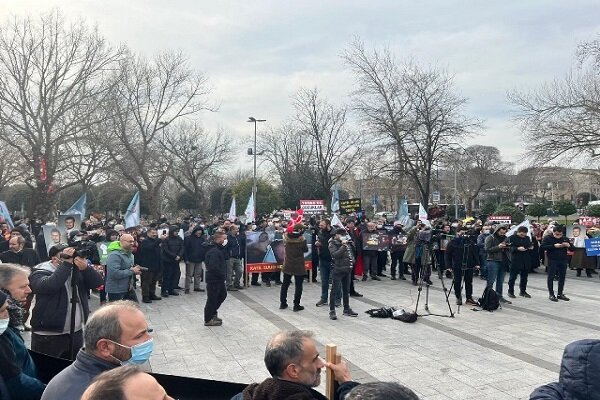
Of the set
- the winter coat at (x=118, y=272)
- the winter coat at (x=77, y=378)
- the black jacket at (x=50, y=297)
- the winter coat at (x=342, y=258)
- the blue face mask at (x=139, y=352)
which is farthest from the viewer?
the winter coat at (x=342, y=258)

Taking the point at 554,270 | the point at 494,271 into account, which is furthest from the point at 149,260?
the point at 554,270

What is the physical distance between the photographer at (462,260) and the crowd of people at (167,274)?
25 millimetres

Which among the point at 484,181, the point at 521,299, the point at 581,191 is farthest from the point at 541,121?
the point at 581,191

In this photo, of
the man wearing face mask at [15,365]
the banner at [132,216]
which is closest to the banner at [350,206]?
the banner at [132,216]

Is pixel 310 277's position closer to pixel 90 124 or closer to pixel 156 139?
pixel 90 124

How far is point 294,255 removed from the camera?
35.4ft

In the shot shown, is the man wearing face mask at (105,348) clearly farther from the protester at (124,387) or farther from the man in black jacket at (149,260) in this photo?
the man in black jacket at (149,260)

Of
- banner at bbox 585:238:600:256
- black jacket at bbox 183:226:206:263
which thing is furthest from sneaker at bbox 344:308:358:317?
banner at bbox 585:238:600:256

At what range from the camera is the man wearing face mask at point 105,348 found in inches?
100.0

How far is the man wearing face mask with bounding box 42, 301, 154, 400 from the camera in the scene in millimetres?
2539

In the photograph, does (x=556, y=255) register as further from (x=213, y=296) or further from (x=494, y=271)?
(x=213, y=296)

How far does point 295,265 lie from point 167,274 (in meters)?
3.87

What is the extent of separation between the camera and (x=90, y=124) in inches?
955

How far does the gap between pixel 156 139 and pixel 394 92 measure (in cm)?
1954
